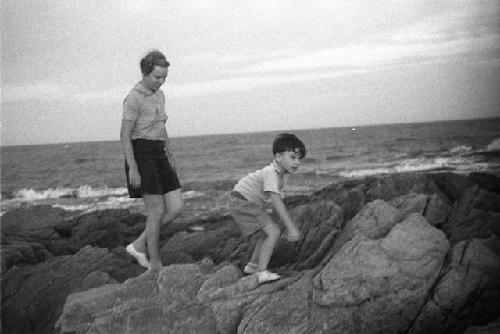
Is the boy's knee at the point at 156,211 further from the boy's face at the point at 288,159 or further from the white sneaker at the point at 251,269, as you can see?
the boy's face at the point at 288,159

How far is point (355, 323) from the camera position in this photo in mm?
2930

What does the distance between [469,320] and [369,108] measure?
118 inches

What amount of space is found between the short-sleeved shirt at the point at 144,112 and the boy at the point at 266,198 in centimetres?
74

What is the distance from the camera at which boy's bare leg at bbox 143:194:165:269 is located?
3.62 meters

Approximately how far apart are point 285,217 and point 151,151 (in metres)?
1.09

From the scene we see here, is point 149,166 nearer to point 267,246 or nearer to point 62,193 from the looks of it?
point 267,246

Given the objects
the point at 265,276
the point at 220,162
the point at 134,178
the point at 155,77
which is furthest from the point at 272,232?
the point at 220,162

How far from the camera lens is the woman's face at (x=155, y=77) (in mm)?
3494

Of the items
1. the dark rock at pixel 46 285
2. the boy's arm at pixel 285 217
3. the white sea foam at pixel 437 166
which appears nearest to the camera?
the boy's arm at pixel 285 217

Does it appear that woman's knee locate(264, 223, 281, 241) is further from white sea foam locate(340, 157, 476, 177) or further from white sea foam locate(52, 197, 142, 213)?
white sea foam locate(340, 157, 476, 177)

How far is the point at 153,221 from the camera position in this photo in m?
3.62

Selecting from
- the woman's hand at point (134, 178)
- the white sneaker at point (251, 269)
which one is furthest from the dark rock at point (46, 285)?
the white sneaker at point (251, 269)

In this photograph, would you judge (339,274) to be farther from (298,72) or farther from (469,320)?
(298,72)

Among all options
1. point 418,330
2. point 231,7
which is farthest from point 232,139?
point 418,330
